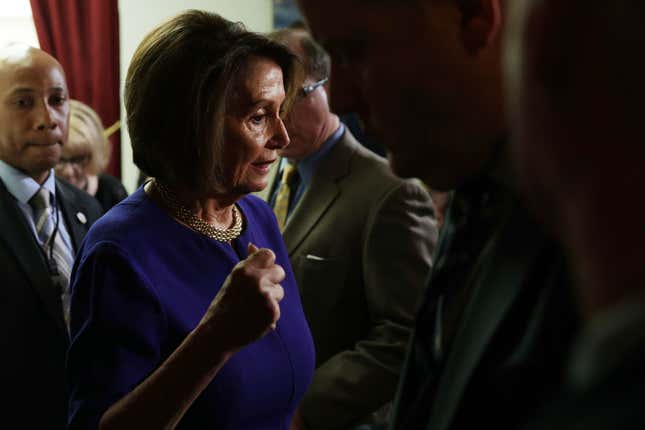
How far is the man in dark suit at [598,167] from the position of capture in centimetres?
33

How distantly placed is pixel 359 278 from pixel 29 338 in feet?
3.33

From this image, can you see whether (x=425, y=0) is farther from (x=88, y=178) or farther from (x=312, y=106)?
(x=88, y=178)

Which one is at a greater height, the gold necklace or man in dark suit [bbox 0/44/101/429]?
the gold necklace

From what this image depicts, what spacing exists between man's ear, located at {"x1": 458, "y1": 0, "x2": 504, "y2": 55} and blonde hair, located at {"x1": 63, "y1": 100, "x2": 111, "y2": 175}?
368cm

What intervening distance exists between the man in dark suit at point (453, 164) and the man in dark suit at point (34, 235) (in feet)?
5.94

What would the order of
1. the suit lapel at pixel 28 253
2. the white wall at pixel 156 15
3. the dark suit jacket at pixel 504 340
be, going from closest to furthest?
1. the dark suit jacket at pixel 504 340
2. the suit lapel at pixel 28 253
3. the white wall at pixel 156 15

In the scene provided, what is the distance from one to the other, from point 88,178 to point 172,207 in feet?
8.73

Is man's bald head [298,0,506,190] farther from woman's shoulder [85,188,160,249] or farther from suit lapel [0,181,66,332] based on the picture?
suit lapel [0,181,66,332]

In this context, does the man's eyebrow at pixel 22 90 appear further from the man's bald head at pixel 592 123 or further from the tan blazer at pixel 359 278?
the man's bald head at pixel 592 123

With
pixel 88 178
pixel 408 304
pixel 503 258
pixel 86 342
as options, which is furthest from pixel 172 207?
pixel 88 178

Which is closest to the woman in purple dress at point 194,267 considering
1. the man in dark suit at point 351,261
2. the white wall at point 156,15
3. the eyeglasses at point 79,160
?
the man in dark suit at point 351,261

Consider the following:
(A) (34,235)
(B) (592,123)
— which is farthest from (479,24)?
(A) (34,235)

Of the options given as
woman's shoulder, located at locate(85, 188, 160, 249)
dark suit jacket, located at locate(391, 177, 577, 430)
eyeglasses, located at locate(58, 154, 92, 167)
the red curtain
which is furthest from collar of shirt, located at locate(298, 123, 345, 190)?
the red curtain

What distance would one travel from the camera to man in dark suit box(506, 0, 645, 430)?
33 cm
